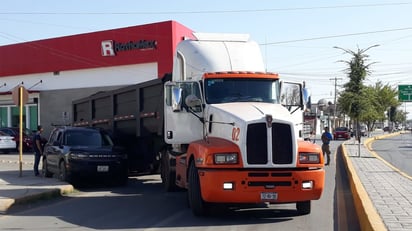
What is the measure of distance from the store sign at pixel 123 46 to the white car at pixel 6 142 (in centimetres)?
955

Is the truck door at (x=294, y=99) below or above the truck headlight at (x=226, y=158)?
above

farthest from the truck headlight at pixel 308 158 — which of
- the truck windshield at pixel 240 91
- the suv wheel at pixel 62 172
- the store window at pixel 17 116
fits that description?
the store window at pixel 17 116

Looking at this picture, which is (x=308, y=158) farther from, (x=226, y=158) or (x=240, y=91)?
(x=240, y=91)

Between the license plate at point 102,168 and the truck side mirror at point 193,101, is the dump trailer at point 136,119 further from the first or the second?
the truck side mirror at point 193,101

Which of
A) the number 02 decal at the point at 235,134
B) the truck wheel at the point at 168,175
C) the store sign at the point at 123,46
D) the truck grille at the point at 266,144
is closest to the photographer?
the truck grille at the point at 266,144

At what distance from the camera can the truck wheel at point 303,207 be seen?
11078 millimetres

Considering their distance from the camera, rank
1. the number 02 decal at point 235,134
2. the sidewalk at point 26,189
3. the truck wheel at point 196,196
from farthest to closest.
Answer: the sidewalk at point 26,189
the truck wheel at point 196,196
the number 02 decal at point 235,134

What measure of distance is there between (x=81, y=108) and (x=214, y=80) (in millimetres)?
11852

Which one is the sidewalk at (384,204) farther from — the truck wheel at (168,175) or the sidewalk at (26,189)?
the sidewalk at (26,189)

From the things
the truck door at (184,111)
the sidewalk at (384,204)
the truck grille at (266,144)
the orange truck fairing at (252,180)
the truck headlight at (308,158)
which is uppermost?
the truck door at (184,111)

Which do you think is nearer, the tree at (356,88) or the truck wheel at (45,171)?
the truck wheel at (45,171)

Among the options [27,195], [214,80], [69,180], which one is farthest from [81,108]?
[214,80]

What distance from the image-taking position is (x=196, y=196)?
35.1ft

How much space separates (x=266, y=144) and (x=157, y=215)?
2.64 m
